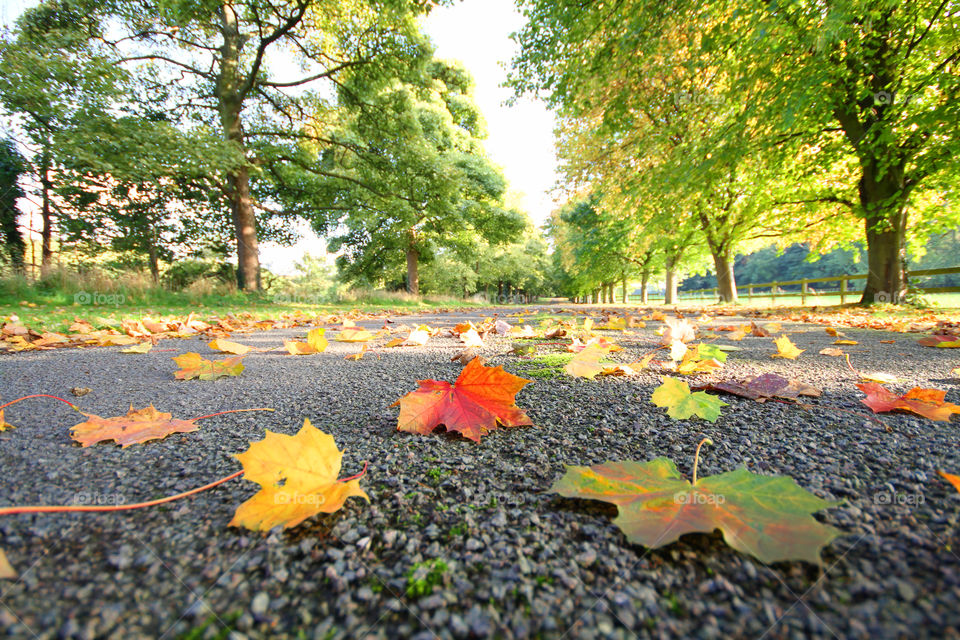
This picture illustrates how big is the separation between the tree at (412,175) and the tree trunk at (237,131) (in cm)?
240

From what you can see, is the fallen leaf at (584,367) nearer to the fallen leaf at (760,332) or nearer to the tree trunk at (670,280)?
the fallen leaf at (760,332)

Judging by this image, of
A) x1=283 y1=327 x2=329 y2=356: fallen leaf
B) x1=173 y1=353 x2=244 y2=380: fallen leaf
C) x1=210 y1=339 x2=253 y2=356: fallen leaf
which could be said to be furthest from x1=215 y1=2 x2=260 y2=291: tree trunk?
x1=173 y1=353 x2=244 y2=380: fallen leaf

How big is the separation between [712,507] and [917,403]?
1066 millimetres

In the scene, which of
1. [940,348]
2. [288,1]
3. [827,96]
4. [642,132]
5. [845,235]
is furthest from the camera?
[845,235]

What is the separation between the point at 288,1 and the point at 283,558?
472 inches

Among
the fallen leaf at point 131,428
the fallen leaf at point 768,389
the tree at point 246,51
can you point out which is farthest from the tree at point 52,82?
the fallen leaf at point 768,389

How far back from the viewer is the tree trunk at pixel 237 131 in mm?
9148

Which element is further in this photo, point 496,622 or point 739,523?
point 739,523

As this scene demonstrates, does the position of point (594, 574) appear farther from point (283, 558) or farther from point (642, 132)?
point (642, 132)

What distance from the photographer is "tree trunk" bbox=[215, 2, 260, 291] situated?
915 centimetres

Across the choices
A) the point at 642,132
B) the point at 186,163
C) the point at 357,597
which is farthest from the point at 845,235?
the point at 186,163

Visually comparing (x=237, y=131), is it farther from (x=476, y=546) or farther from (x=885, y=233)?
(x=885, y=233)

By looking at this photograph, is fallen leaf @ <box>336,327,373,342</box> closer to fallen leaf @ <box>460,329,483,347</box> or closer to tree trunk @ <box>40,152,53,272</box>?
fallen leaf @ <box>460,329,483,347</box>

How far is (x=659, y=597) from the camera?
1.48 ft
